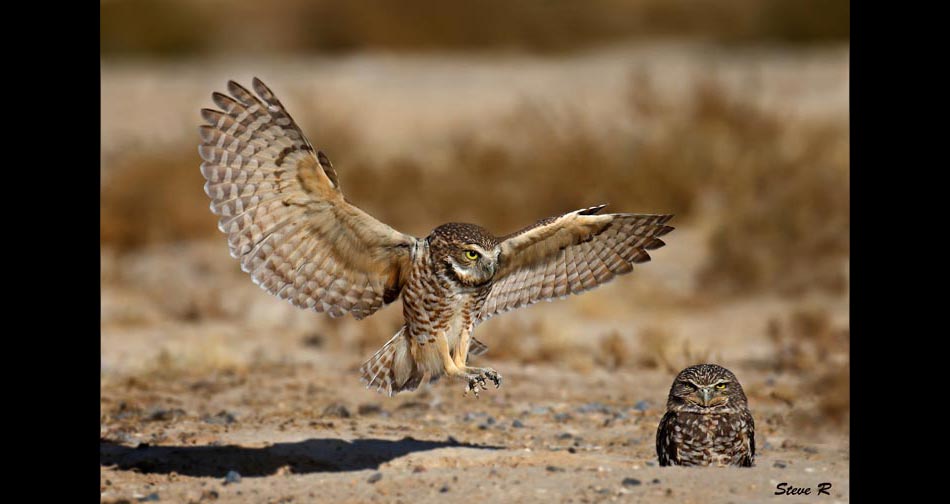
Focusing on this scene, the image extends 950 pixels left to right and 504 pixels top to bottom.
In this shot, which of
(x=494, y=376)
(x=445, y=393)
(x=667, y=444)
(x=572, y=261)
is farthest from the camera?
(x=445, y=393)

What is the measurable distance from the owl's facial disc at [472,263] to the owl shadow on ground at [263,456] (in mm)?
1177

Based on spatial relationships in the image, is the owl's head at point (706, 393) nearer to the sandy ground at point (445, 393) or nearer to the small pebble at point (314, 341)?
the sandy ground at point (445, 393)

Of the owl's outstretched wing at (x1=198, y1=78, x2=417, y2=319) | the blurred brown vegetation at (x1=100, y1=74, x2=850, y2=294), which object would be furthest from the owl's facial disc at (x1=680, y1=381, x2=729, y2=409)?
the blurred brown vegetation at (x1=100, y1=74, x2=850, y2=294)

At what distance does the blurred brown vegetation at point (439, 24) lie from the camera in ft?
121

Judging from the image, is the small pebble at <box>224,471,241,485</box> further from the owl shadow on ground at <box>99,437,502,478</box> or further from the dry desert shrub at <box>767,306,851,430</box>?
the dry desert shrub at <box>767,306,851,430</box>

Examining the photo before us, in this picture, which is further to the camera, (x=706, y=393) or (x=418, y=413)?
(x=418, y=413)

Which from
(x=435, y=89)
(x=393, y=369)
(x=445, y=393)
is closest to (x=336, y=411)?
(x=445, y=393)

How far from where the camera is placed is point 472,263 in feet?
19.3

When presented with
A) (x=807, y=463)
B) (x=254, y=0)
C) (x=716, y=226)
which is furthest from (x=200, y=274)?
(x=254, y=0)

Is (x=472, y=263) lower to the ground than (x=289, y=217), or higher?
lower

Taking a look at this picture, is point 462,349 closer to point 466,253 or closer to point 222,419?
point 466,253

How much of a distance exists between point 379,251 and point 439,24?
3256 centimetres

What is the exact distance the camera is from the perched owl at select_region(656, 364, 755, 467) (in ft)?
20.0

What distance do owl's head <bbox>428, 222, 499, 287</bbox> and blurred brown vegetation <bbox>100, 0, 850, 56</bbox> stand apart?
29.9 meters
